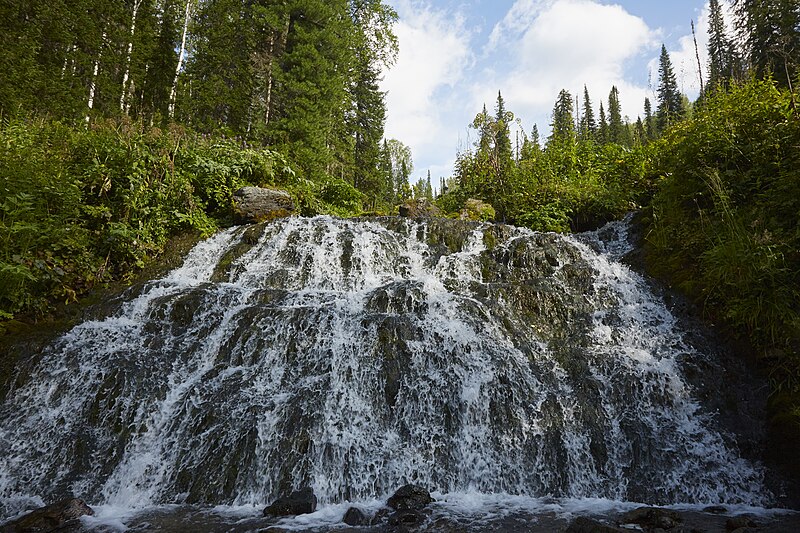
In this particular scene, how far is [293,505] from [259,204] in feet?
29.3

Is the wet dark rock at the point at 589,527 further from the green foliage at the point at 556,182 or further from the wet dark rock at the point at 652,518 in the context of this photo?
the green foliage at the point at 556,182

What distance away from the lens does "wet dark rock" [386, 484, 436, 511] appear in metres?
4.29

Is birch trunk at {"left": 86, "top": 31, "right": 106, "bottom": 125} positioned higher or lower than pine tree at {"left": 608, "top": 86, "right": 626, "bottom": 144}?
lower

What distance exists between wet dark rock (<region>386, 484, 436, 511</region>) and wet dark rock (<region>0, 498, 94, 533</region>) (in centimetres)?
320

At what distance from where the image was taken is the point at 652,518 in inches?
150

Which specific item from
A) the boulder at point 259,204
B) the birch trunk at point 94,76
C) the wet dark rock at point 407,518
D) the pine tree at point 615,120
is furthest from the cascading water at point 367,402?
the pine tree at point 615,120

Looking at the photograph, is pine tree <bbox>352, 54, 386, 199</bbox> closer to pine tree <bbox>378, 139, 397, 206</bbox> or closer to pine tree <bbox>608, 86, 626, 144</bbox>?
pine tree <bbox>378, 139, 397, 206</bbox>

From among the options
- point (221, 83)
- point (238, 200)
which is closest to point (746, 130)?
point (238, 200)

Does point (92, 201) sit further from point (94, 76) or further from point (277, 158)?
point (94, 76)

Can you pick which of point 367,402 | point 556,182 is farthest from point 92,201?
point 556,182

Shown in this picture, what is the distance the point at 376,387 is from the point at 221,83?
18.9m

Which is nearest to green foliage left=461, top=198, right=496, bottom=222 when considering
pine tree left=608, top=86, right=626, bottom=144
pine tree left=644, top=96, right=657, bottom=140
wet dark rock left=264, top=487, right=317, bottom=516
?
wet dark rock left=264, top=487, right=317, bottom=516

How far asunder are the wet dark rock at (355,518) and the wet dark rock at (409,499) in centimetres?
36

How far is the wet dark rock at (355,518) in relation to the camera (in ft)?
13.2
